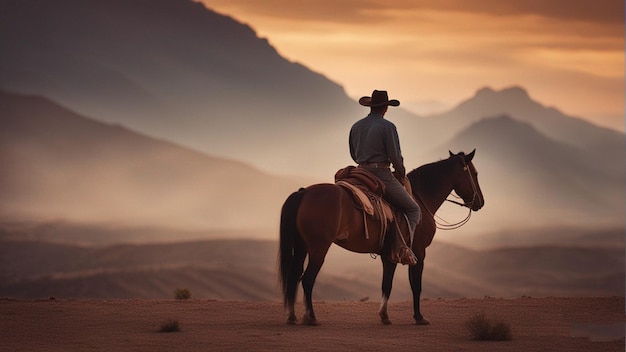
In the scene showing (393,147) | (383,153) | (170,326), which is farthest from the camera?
(383,153)

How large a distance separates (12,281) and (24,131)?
10839cm

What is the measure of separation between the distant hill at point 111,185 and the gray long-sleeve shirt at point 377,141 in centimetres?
13633

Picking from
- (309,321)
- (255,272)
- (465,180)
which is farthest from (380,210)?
(255,272)

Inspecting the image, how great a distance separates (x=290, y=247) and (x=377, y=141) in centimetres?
213

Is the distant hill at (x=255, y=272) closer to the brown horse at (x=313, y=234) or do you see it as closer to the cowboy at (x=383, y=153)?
the cowboy at (x=383, y=153)

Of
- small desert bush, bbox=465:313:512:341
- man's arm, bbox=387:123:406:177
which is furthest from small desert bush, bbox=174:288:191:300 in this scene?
small desert bush, bbox=465:313:512:341

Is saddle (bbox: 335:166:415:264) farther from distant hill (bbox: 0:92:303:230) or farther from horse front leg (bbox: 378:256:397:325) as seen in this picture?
distant hill (bbox: 0:92:303:230)

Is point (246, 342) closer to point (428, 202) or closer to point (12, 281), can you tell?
point (428, 202)

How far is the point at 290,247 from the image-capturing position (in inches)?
671

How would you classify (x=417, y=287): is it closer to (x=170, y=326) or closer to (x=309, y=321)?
(x=309, y=321)

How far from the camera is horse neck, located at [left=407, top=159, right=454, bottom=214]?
19.0 metres

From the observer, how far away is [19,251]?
110750 mm

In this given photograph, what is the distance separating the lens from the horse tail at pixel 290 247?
16.9 metres

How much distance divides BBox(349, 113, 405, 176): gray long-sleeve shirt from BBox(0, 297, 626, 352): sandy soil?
2546mm
